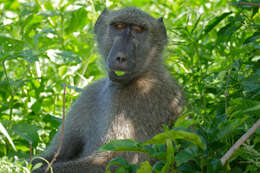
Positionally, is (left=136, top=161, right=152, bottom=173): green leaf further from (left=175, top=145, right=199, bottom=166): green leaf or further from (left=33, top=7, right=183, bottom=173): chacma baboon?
(left=33, top=7, right=183, bottom=173): chacma baboon

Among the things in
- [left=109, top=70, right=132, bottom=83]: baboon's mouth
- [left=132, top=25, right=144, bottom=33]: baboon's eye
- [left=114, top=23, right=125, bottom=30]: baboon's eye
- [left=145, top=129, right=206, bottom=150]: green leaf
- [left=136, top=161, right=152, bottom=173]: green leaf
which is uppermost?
[left=114, top=23, right=125, bottom=30]: baboon's eye

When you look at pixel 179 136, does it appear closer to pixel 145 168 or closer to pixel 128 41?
pixel 145 168

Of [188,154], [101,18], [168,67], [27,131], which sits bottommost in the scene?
Answer: [27,131]

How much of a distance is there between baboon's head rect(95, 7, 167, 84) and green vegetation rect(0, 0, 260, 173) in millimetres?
230

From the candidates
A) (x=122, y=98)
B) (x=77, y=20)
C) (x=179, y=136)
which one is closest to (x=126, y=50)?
(x=122, y=98)

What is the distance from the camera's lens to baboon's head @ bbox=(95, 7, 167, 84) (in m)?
3.72

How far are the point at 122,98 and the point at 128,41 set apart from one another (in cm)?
59

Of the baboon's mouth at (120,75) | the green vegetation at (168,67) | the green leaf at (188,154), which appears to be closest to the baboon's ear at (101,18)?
the green vegetation at (168,67)

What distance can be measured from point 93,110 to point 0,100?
1.29 metres

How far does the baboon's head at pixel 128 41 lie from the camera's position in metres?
3.72

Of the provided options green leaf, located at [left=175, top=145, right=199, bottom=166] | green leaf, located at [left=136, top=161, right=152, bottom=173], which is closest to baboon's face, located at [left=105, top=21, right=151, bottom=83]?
green leaf, located at [left=136, top=161, right=152, bottom=173]

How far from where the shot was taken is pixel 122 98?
158 inches

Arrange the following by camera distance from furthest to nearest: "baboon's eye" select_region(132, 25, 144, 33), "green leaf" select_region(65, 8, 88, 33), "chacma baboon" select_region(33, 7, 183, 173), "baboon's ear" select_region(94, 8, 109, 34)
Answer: "green leaf" select_region(65, 8, 88, 33)
"baboon's ear" select_region(94, 8, 109, 34)
"baboon's eye" select_region(132, 25, 144, 33)
"chacma baboon" select_region(33, 7, 183, 173)

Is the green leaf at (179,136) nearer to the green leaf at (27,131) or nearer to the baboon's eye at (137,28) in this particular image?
the green leaf at (27,131)
